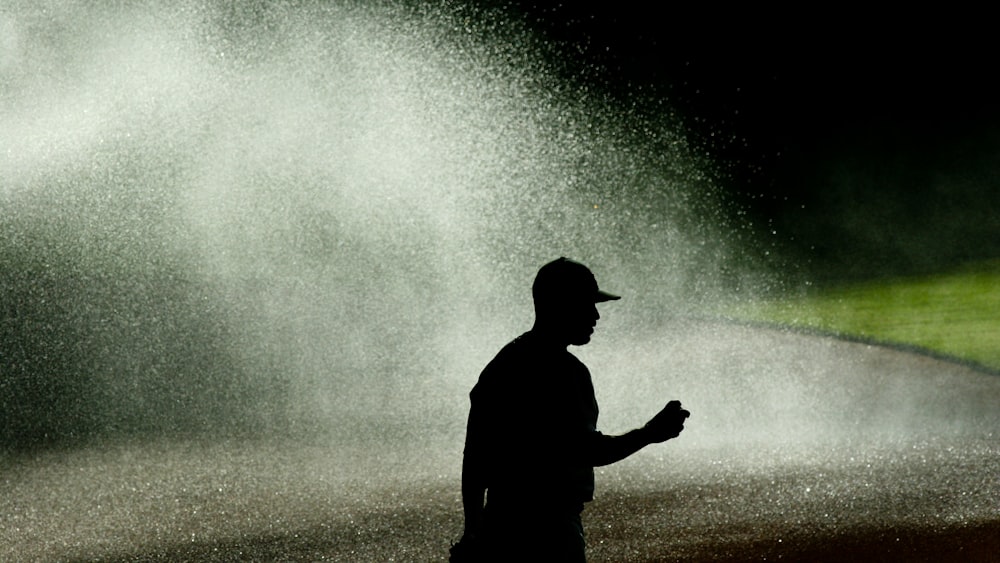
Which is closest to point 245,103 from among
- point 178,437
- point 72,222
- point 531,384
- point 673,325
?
point 72,222

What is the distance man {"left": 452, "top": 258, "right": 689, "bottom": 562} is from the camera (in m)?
2.95

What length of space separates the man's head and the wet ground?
318cm

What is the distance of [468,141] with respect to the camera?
43.4 feet

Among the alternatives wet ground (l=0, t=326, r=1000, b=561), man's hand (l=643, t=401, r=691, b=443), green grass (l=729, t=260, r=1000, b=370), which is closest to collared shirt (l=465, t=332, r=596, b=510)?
man's hand (l=643, t=401, r=691, b=443)

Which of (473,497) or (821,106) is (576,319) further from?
(821,106)

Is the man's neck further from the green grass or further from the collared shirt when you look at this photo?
the green grass

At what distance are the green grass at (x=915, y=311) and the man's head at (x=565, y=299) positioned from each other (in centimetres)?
1186

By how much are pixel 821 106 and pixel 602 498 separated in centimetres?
1440

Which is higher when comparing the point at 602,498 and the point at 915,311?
the point at 915,311

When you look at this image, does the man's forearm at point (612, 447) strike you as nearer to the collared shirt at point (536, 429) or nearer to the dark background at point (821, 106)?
the collared shirt at point (536, 429)

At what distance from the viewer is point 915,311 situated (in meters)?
15.5

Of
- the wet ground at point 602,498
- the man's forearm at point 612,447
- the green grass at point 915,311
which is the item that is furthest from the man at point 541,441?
the green grass at point 915,311

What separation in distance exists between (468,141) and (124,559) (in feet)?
26.8

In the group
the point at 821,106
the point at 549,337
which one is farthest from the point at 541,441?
the point at 821,106
